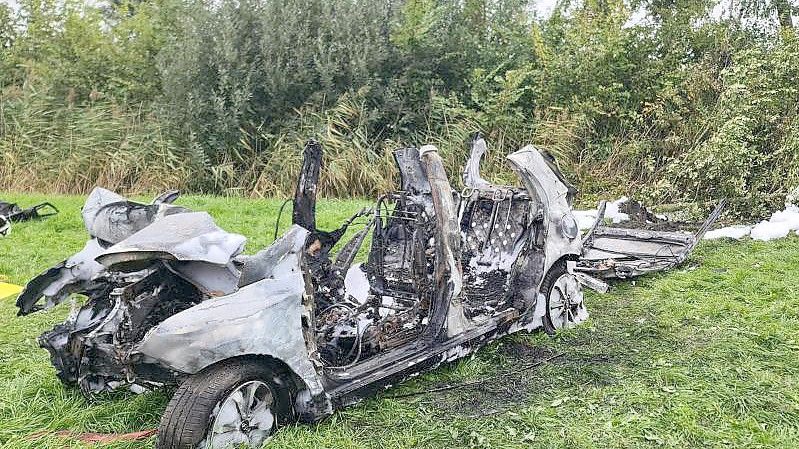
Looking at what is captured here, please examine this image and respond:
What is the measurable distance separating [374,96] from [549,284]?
28.4ft

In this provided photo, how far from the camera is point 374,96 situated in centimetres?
1327

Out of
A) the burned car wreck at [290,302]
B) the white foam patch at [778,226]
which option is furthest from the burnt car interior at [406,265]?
the white foam patch at [778,226]

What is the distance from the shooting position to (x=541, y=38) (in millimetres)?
13680

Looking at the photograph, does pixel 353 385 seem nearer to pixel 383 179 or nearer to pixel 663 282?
pixel 663 282

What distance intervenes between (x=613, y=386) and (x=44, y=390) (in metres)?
3.23

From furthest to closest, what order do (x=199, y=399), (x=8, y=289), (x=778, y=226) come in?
(x=778, y=226)
(x=8, y=289)
(x=199, y=399)

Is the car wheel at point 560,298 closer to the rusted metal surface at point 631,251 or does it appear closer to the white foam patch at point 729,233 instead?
the rusted metal surface at point 631,251

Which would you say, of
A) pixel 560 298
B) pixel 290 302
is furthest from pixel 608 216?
pixel 290 302

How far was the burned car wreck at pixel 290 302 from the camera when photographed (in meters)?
3.25

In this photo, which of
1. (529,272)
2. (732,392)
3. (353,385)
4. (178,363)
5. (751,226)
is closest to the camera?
(178,363)

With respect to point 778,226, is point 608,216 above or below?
below

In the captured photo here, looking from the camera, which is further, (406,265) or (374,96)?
(374,96)

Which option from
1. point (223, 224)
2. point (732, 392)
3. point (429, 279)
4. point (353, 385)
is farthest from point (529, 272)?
point (223, 224)

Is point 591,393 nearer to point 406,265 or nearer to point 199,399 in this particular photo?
point 406,265
